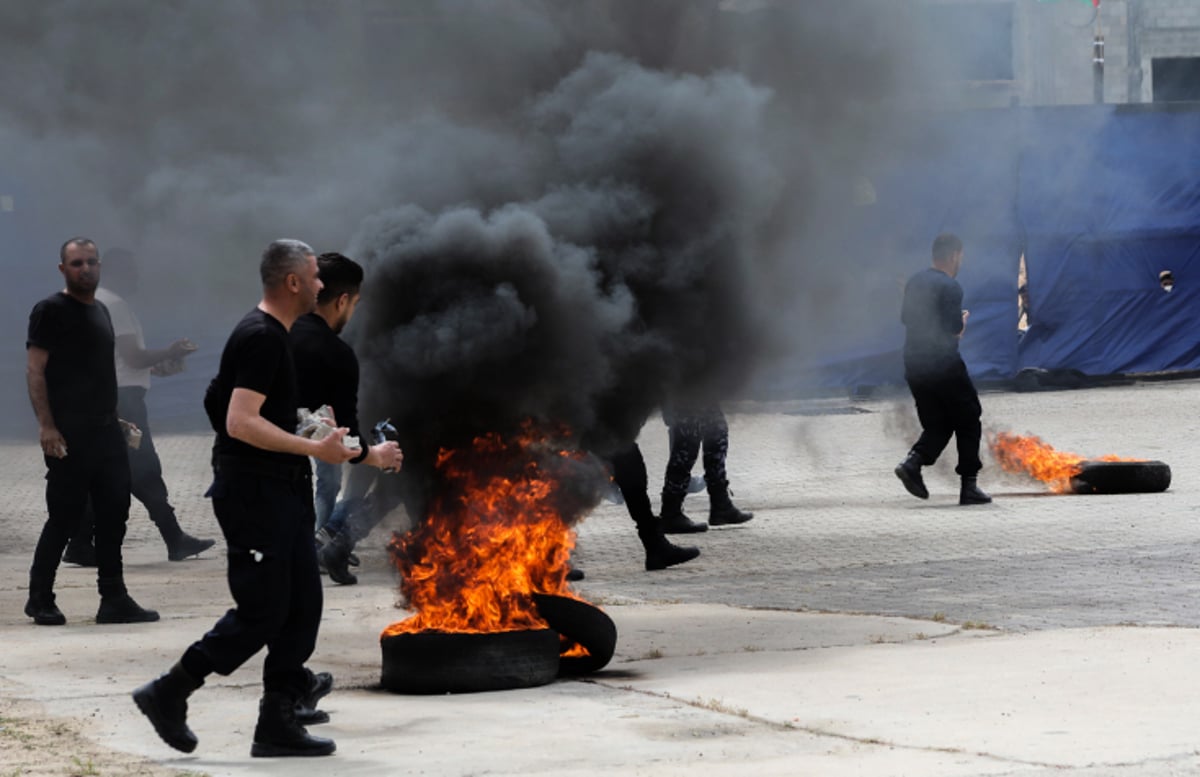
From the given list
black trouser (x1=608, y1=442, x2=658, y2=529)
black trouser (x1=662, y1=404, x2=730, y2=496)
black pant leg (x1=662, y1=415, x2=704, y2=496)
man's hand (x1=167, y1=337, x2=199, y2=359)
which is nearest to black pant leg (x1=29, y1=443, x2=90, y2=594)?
man's hand (x1=167, y1=337, x2=199, y2=359)

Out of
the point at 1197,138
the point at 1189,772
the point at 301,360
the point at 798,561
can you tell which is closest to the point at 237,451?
the point at 301,360

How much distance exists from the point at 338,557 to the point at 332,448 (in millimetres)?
4333

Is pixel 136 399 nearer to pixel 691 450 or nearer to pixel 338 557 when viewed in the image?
pixel 338 557

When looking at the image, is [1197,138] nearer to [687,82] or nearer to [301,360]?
[687,82]

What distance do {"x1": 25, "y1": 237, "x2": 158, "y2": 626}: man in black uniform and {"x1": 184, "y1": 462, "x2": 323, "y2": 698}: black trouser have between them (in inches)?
120

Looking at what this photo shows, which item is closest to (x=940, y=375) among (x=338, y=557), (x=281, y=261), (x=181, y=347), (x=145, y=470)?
(x=338, y=557)

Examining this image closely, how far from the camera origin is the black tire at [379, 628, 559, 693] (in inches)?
256

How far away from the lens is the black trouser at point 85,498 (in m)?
8.40

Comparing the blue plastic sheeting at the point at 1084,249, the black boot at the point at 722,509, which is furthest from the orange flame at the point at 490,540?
the blue plastic sheeting at the point at 1084,249

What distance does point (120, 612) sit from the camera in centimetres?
839

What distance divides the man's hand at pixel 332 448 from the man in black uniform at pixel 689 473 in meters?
5.60

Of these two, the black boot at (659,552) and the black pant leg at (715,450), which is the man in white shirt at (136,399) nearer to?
the black boot at (659,552)

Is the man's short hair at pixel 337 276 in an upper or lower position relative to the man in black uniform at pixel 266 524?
upper

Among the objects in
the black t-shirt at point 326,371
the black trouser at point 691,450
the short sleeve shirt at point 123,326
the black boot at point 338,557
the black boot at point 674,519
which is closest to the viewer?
the black t-shirt at point 326,371
